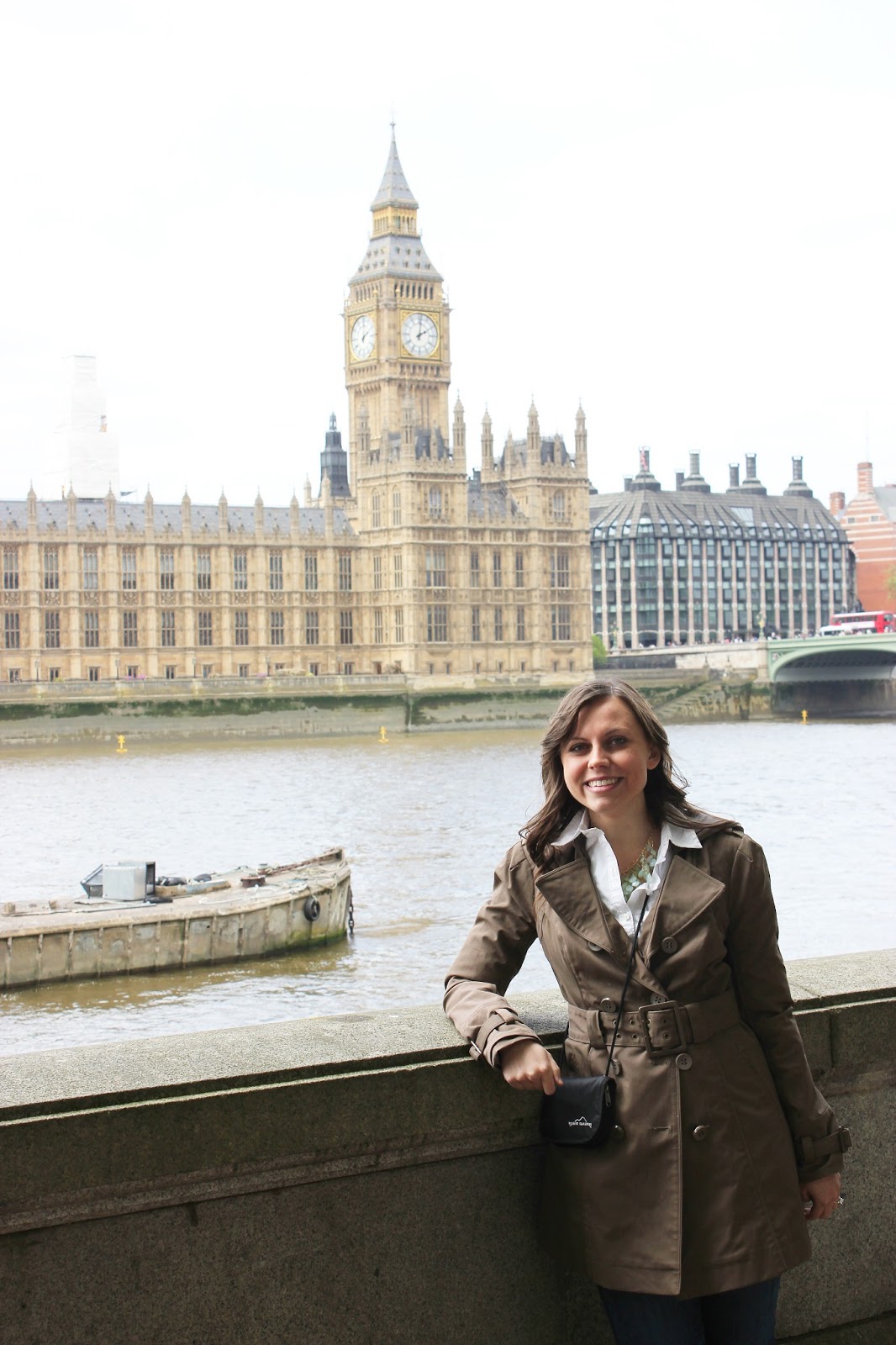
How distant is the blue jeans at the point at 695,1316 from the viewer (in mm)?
3309

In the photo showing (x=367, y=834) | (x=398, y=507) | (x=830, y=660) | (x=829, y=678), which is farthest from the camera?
(x=398, y=507)

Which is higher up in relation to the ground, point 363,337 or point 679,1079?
point 363,337

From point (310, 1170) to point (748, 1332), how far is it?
3.03 ft

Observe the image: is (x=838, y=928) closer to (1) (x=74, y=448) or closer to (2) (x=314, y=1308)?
(2) (x=314, y=1308)

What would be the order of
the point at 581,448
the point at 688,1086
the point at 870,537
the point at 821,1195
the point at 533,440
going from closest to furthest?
the point at 688,1086
the point at 821,1195
the point at 533,440
the point at 581,448
the point at 870,537

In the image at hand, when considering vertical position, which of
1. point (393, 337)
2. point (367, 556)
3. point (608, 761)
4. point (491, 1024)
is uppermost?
point (393, 337)

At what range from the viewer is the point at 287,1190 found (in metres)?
3.43

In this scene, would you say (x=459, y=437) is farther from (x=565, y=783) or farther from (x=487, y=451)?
(x=565, y=783)

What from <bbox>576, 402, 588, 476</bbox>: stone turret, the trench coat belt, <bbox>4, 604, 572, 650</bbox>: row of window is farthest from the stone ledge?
<bbox>576, 402, 588, 476</bbox>: stone turret

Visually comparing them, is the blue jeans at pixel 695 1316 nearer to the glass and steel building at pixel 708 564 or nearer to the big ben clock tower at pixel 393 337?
the big ben clock tower at pixel 393 337

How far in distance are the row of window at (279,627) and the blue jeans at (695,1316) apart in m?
74.6

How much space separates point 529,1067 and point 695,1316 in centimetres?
59

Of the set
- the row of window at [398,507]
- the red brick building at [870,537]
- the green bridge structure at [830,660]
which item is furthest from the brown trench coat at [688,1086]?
the red brick building at [870,537]

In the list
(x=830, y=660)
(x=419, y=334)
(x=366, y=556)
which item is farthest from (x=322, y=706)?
(x=419, y=334)
